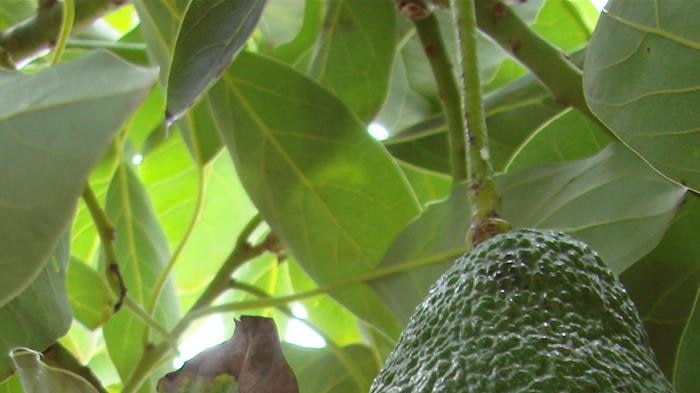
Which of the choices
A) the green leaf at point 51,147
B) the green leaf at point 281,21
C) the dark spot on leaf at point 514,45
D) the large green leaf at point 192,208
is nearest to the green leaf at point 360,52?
the green leaf at point 281,21

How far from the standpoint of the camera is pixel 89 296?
80 centimetres

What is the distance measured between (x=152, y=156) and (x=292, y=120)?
1.12 ft

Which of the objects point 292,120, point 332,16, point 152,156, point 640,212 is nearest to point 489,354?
point 640,212

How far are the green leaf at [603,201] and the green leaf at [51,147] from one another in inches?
12.1

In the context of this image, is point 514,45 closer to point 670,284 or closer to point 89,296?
point 670,284

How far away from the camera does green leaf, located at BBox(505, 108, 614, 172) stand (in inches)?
26.7

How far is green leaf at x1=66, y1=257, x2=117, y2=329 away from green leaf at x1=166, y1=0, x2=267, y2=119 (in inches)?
12.0

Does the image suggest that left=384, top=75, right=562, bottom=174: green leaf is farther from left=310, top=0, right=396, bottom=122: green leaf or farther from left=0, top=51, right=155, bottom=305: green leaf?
left=0, top=51, right=155, bottom=305: green leaf

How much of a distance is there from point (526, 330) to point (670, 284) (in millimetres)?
190

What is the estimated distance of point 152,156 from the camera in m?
1.04

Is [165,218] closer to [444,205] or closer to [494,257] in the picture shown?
[444,205]

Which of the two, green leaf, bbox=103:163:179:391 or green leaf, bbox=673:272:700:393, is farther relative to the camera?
green leaf, bbox=103:163:179:391

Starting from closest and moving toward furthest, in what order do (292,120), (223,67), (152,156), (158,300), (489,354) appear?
1. (489,354)
2. (223,67)
3. (292,120)
4. (158,300)
5. (152,156)


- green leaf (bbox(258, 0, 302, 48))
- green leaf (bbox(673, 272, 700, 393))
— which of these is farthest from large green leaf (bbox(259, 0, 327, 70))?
green leaf (bbox(673, 272, 700, 393))
